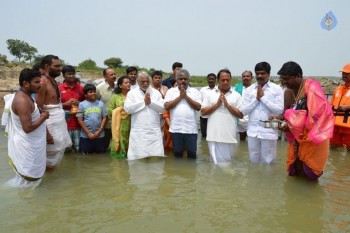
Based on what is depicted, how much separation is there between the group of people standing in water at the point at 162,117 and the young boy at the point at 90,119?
0.06 ft

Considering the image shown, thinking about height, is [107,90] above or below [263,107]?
above

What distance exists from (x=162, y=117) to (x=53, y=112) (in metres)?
2.13

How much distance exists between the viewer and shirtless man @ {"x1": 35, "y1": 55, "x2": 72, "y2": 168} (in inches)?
203

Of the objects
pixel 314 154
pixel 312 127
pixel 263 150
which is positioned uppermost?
pixel 312 127

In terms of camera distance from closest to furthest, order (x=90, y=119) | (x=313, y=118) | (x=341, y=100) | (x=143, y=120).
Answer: (x=313, y=118)
(x=143, y=120)
(x=90, y=119)
(x=341, y=100)

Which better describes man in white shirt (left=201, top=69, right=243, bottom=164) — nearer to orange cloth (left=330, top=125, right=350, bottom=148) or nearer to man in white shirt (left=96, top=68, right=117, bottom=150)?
man in white shirt (left=96, top=68, right=117, bottom=150)

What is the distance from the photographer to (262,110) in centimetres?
528

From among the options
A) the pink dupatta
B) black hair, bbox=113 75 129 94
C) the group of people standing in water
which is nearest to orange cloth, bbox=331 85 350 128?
the group of people standing in water

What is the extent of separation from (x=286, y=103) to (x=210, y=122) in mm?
1324

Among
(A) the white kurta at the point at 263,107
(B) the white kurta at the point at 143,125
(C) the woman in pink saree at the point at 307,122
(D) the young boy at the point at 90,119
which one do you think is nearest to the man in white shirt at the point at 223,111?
(A) the white kurta at the point at 263,107

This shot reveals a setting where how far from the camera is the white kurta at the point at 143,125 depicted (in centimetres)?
585

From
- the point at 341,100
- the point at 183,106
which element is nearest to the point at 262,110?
the point at 183,106

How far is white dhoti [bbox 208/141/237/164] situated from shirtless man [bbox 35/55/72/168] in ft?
8.09

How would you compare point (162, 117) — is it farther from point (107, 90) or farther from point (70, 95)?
point (70, 95)
